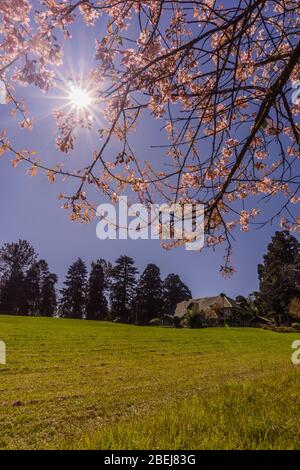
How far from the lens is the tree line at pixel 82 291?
77625 millimetres

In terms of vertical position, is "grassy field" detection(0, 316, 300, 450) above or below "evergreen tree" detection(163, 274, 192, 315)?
below

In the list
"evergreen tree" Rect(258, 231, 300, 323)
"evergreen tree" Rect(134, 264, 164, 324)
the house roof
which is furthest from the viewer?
"evergreen tree" Rect(134, 264, 164, 324)

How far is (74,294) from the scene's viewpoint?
8169 cm

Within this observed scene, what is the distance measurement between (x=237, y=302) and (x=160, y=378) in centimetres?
6451

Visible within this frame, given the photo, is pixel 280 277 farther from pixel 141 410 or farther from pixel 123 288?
pixel 141 410

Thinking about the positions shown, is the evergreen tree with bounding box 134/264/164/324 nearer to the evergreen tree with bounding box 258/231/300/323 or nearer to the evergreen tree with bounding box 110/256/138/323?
the evergreen tree with bounding box 110/256/138/323

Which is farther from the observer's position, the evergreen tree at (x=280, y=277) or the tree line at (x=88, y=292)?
the tree line at (x=88, y=292)

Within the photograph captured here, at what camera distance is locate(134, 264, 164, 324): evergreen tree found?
255ft

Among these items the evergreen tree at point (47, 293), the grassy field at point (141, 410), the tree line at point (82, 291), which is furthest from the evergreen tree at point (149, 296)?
the grassy field at point (141, 410)

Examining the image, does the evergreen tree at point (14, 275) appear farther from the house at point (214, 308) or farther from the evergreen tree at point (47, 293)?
the house at point (214, 308)

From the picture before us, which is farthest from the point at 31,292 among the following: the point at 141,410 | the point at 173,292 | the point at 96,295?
the point at 141,410

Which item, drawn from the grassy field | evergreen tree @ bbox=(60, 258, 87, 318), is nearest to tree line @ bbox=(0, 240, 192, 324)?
evergreen tree @ bbox=(60, 258, 87, 318)

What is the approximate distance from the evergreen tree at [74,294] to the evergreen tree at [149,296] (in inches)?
509
